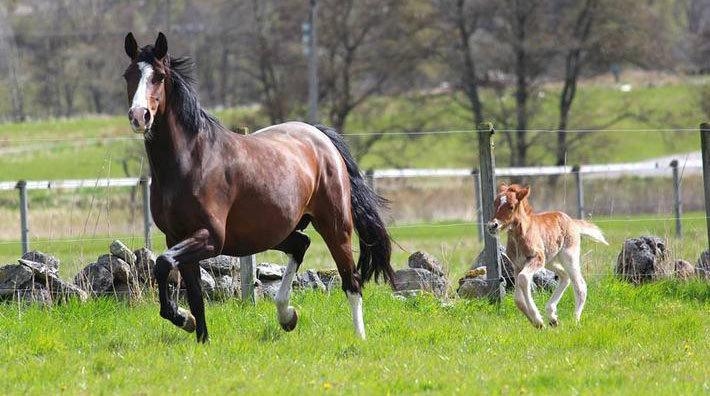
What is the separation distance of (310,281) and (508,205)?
9.58ft

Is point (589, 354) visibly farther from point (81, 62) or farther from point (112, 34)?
point (112, 34)

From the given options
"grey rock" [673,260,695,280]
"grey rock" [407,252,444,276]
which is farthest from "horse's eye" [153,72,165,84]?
"grey rock" [673,260,695,280]

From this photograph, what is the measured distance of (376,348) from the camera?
31.7ft

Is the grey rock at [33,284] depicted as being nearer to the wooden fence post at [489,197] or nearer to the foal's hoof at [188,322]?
the foal's hoof at [188,322]

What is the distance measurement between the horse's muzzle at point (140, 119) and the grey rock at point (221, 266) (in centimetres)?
375

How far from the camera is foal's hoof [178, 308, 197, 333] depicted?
32.1 feet

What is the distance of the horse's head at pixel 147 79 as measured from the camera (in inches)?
367

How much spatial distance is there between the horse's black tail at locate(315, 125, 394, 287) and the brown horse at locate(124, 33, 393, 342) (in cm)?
1

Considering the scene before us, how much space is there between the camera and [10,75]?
66.8 m

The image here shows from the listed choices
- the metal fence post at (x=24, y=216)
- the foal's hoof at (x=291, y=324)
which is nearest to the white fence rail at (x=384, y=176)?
the metal fence post at (x=24, y=216)

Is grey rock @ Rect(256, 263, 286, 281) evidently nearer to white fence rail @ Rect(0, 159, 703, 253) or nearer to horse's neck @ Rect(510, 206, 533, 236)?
white fence rail @ Rect(0, 159, 703, 253)

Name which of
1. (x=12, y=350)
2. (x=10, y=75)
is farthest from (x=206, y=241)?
(x=10, y=75)

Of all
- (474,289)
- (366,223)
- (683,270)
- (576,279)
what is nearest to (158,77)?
(366,223)

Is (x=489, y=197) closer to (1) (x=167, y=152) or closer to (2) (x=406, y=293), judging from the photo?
(2) (x=406, y=293)
